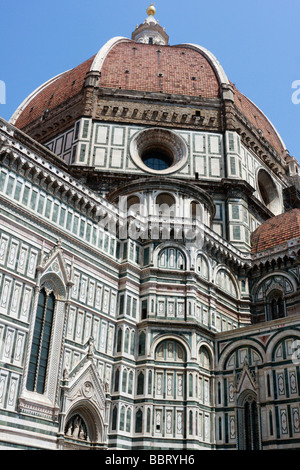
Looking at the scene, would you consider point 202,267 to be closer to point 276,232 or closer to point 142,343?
point 142,343

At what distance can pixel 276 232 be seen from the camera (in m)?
32.4

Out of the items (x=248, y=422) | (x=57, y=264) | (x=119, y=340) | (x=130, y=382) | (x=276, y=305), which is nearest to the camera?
(x=57, y=264)

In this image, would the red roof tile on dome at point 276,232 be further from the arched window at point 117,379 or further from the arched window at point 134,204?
the arched window at point 117,379

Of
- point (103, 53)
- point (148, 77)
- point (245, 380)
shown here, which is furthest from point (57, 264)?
point (103, 53)

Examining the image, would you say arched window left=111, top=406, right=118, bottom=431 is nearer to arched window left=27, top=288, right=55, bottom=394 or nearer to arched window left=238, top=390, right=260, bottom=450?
arched window left=27, top=288, right=55, bottom=394

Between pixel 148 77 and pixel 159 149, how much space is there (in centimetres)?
660

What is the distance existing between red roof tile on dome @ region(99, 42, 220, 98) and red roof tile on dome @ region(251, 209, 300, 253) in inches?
455

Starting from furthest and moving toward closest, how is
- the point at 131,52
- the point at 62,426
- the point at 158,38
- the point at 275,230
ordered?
the point at 158,38 < the point at 131,52 < the point at 275,230 < the point at 62,426

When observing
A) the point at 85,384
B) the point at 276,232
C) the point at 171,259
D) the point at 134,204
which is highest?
the point at 276,232

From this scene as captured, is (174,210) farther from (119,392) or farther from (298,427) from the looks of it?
(298,427)

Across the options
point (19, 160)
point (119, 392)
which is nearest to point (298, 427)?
point (119, 392)

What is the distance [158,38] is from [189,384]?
4470cm

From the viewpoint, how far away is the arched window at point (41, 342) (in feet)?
65.8
